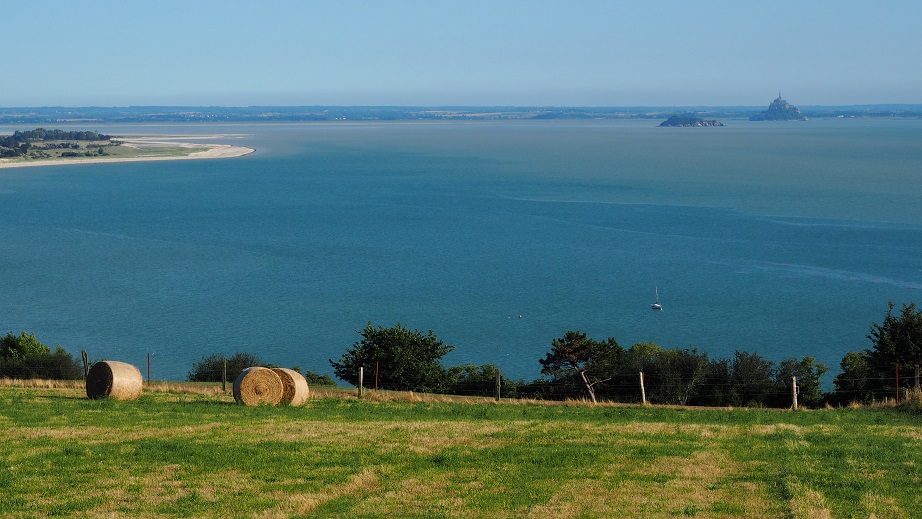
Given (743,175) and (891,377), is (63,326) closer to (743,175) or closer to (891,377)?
(891,377)

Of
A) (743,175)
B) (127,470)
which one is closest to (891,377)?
(127,470)

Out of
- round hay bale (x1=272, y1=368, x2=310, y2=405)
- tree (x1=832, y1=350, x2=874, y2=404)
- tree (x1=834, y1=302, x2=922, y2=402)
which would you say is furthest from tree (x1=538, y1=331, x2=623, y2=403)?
round hay bale (x1=272, y1=368, x2=310, y2=405)

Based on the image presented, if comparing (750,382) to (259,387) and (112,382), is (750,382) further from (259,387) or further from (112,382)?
(112,382)

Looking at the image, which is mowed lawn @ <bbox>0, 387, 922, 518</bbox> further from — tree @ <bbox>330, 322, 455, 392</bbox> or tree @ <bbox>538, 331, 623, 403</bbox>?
tree @ <bbox>538, 331, 623, 403</bbox>

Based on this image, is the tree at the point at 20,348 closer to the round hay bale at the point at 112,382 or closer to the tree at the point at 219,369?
the tree at the point at 219,369

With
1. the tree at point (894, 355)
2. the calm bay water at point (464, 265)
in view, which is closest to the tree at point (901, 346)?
the tree at point (894, 355)

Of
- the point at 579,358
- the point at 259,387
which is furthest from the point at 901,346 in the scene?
the point at 259,387
